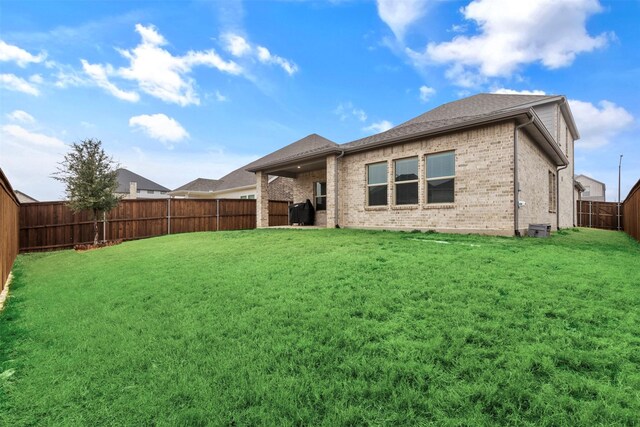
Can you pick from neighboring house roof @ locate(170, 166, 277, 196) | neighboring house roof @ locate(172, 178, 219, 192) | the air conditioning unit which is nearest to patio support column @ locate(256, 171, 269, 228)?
neighboring house roof @ locate(170, 166, 277, 196)

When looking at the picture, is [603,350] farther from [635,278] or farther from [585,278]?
[635,278]

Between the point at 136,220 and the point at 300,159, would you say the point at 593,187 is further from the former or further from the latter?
the point at 136,220

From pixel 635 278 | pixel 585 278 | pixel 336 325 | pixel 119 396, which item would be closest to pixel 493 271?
pixel 585 278

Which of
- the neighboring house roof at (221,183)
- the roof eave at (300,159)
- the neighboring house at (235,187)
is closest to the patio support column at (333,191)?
the roof eave at (300,159)

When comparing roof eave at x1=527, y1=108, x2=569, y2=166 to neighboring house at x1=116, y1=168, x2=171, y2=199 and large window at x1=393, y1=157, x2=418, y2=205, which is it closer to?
large window at x1=393, y1=157, x2=418, y2=205

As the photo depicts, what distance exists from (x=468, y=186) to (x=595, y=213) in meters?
20.5

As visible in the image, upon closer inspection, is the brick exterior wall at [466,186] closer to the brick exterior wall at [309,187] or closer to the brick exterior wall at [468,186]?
the brick exterior wall at [468,186]

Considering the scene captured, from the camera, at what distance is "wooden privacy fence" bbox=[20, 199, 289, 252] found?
43.3ft

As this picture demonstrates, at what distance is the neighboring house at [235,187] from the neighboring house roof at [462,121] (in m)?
4.60

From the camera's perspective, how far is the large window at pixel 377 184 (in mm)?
11086

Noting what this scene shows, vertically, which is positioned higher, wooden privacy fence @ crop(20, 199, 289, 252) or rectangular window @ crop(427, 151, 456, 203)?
rectangular window @ crop(427, 151, 456, 203)

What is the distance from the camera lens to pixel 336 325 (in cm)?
305

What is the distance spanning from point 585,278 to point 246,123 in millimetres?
17220

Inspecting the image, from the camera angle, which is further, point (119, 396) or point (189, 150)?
point (189, 150)
